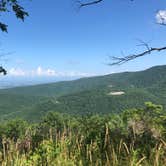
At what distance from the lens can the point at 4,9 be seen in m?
11.1

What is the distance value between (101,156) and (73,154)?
1.16 feet

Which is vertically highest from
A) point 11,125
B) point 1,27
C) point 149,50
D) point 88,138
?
point 1,27

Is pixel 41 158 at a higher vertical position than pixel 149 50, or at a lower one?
lower

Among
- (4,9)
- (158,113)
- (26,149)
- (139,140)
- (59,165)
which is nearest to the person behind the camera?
(59,165)

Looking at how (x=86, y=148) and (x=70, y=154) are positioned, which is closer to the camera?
(x=70, y=154)

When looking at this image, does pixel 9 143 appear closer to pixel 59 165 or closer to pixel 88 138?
pixel 59 165

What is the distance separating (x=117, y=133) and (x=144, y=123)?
0.52m

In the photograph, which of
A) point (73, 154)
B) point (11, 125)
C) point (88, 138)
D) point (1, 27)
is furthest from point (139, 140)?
point (11, 125)

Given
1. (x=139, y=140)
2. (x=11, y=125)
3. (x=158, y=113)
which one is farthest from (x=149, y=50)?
(x=11, y=125)

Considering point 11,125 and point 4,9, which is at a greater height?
point 4,9

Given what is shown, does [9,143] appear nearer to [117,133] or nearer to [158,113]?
[117,133]

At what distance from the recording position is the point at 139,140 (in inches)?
231

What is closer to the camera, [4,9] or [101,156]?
[101,156]

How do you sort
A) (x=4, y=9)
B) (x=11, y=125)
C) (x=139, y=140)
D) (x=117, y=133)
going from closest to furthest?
(x=139, y=140) → (x=117, y=133) → (x=4, y=9) → (x=11, y=125)
